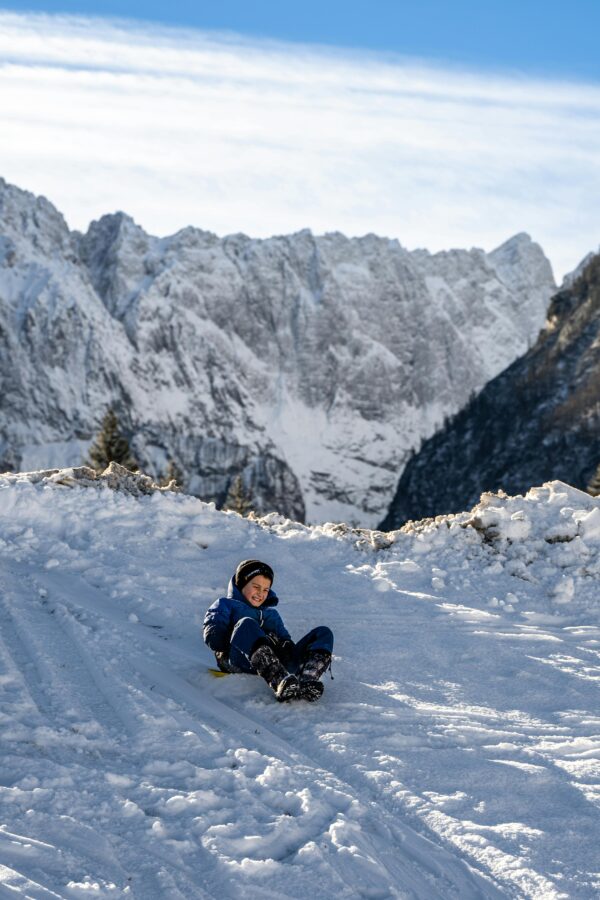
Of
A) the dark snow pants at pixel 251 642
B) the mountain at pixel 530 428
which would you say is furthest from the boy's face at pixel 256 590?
the mountain at pixel 530 428

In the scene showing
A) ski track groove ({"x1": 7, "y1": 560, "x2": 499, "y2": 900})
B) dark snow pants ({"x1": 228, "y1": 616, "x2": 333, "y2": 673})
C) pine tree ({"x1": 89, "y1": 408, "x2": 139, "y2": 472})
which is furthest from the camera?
pine tree ({"x1": 89, "y1": 408, "x2": 139, "y2": 472})

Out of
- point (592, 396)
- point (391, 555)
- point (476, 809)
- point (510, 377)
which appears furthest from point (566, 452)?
point (476, 809)

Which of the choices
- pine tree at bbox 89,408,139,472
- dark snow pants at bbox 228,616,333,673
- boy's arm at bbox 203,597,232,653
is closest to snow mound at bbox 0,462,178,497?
→ boy's arm at bbox 203,597,232,653

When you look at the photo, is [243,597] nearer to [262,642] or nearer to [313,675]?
[262,642]

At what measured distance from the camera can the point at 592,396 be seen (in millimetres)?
103125

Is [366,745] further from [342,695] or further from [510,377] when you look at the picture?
[510,377]

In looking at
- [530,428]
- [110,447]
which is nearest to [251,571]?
[110,447]

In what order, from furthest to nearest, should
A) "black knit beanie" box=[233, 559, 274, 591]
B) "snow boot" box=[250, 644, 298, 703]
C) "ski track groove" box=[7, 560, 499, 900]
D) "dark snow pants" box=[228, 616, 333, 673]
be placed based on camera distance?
"black knit beanie" box=[233, 559, 274, 591], "dark snow pants" box=[228, 616, 333, 673], "snow boot" box=[250, 644, 298, 703], "ski track groove" box=[7, 560, 499, 900]

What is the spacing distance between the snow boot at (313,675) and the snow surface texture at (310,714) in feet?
Result: 0.49

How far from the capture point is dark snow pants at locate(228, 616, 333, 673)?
7.23 metres

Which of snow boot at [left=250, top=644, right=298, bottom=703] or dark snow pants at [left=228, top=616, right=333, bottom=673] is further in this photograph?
dark snow pants at [left=228, top=616, right=333, bottom=673]

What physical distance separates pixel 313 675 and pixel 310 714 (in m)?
0.32

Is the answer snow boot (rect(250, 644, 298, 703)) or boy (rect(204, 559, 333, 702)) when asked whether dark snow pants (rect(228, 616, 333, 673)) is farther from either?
snow boot (rect(250, 644, 298, 703))

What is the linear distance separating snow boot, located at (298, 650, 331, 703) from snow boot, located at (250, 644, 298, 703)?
72 millimetres
